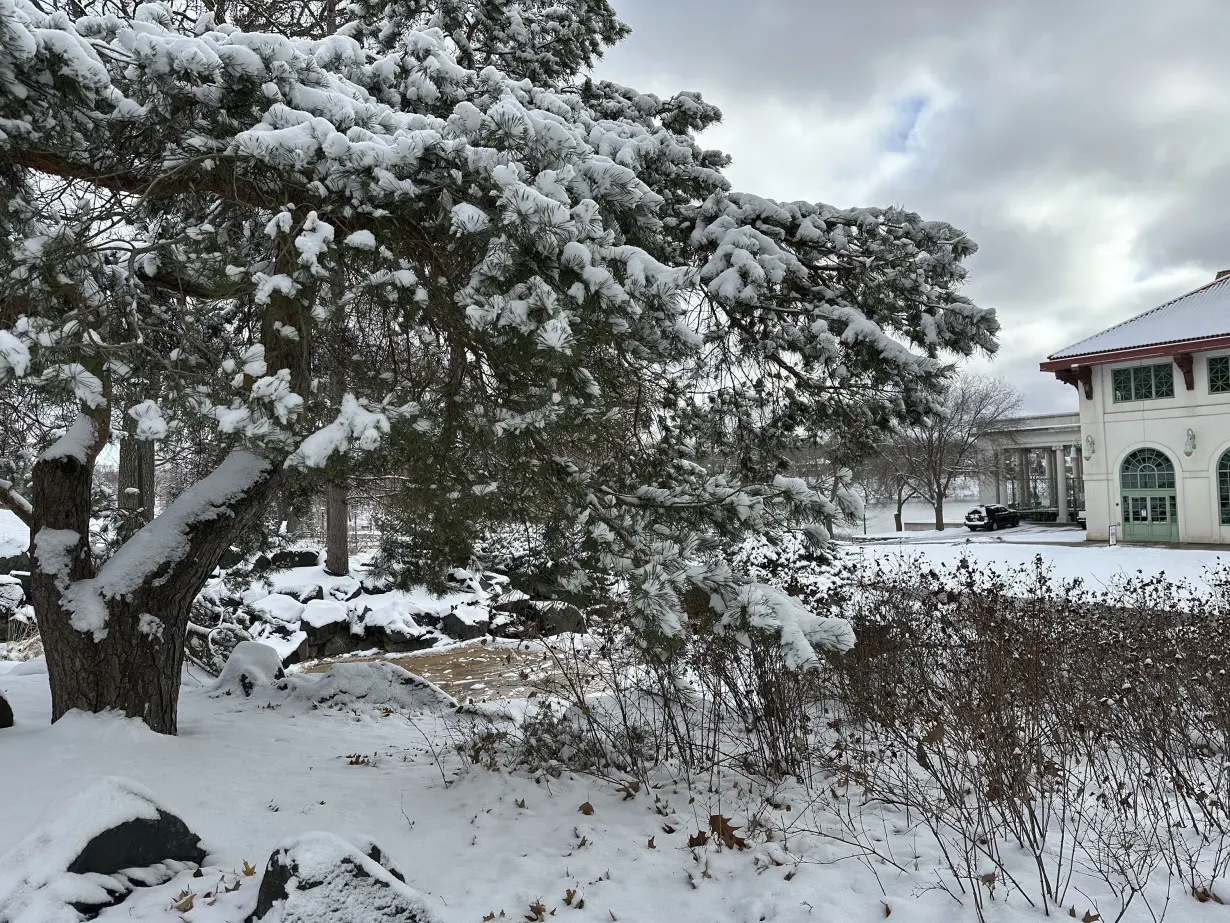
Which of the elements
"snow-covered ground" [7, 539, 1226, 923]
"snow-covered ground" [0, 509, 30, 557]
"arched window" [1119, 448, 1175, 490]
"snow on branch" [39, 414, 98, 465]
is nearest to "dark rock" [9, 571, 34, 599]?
"snow-covered ground" [0, 509, 30, 557]

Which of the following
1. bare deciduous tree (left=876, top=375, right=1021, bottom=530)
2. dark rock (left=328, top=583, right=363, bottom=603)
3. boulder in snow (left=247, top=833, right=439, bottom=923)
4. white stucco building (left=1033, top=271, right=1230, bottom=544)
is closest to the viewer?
boulder in snow (left=247, top=833, right=439, bottom=923)

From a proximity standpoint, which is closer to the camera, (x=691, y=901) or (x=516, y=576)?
(x=691, y=901)

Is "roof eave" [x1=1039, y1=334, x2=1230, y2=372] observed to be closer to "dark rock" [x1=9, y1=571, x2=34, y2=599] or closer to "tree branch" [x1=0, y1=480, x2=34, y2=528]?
"tree branch" [x1=0, y1=480, x2=34, y2=528]

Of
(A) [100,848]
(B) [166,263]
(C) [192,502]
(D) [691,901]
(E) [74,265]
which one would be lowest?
(D) [691,901]

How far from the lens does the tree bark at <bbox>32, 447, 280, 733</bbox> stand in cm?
448

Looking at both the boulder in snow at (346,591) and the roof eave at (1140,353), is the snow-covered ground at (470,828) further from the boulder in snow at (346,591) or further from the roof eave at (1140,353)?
the roof eave at (1140,353)

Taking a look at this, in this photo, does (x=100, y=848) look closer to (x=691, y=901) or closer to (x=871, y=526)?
(x=691, y=901)

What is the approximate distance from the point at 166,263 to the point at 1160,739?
6.52 metres

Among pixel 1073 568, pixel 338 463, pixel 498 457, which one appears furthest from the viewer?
pixel 1073 568

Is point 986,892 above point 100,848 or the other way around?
the other way around

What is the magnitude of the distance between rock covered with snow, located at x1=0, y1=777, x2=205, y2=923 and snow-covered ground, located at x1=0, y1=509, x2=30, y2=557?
35.5 feet

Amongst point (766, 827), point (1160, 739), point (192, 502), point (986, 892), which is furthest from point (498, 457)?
point (1160, 739)

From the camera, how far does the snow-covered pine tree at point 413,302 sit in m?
2.97

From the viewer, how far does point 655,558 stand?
3.43m
